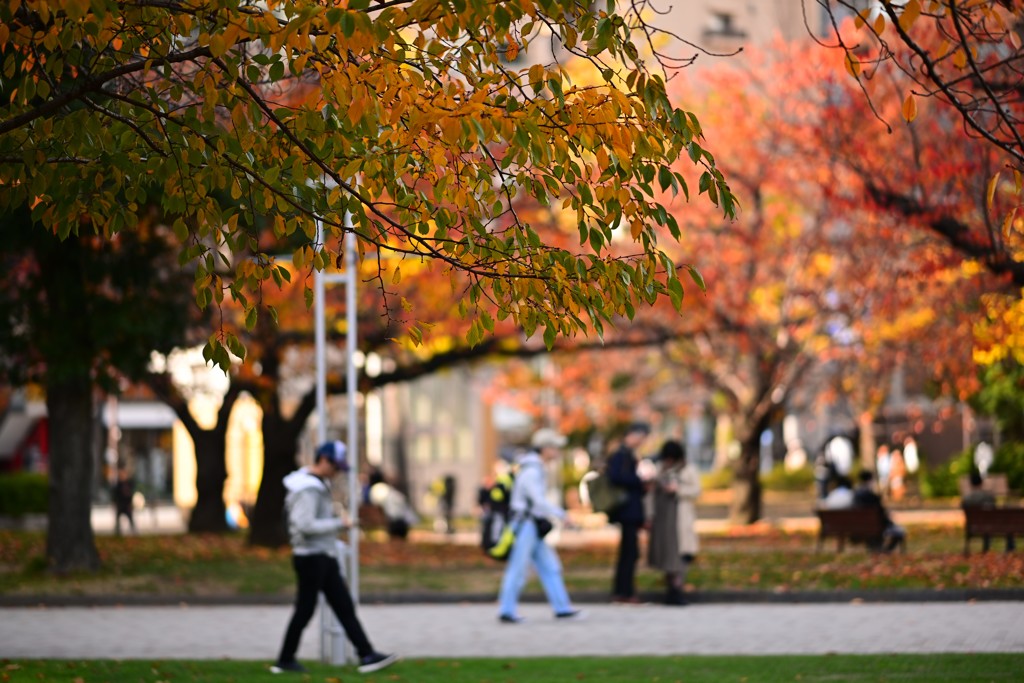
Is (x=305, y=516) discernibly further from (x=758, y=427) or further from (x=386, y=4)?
(x=758, y=427)

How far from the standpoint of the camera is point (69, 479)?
2128cm

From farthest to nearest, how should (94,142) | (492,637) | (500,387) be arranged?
(500,387) < (492,637) < (94,142)

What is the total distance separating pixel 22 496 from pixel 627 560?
26.9 meters

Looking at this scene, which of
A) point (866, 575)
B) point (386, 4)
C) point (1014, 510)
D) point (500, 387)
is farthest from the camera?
point (500, 387)

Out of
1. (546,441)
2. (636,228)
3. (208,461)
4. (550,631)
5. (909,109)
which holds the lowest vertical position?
(550,631)

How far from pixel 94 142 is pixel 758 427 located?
26.1 m

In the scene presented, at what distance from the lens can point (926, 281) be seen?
22.5 metres

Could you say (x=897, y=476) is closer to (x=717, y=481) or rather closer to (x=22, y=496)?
(x=717, y=481)

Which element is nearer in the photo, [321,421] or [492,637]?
[321,421]

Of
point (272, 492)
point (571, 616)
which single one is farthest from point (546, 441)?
point (272, 492)

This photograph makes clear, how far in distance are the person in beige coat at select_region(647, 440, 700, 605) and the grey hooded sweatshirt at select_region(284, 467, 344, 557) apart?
585cm

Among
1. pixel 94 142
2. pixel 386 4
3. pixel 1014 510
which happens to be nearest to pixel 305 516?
pixel 94 142

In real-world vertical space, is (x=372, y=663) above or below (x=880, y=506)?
below

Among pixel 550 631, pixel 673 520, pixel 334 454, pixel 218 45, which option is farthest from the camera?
pixel 673 520
